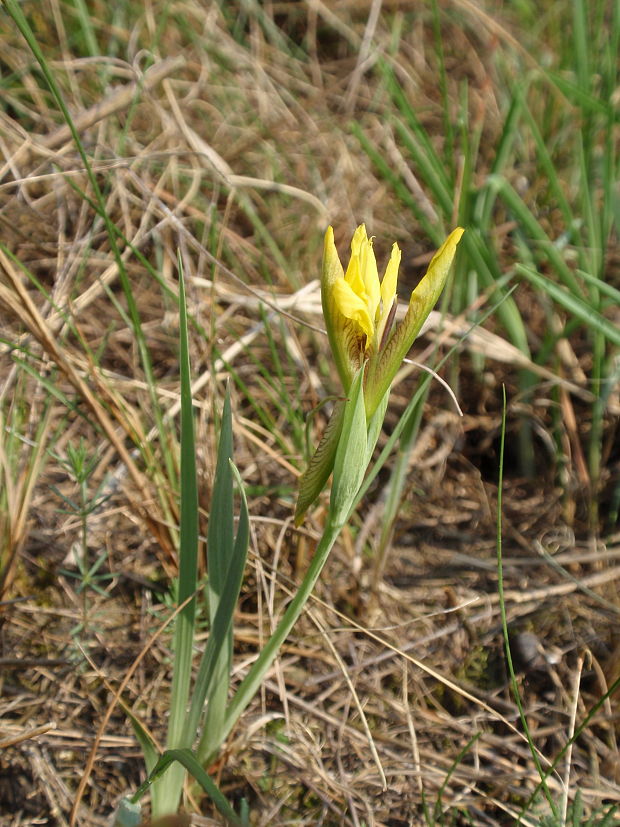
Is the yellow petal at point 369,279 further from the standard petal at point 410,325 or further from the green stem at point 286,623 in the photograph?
the green stem at point 286,623

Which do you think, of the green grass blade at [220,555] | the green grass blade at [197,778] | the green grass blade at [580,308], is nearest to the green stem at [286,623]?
the green grass blade at [220,555]

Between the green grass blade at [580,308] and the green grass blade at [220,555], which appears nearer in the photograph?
the green grass blade at [220,555]

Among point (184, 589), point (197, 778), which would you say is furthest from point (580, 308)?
point (197, 778)

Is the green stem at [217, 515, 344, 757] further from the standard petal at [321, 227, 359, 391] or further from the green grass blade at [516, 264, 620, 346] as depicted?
the green grass blade at [516, 264, 620, 346]

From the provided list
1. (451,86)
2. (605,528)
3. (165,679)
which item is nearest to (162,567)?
(165,679)

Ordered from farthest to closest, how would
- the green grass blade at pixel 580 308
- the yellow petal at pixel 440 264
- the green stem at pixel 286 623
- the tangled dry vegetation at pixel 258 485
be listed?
the green grass blade at pixel 580 308 < the tangled dry vegetation at pixel 258 485 < the green stem at pixel 286 623 < the yellow petal at pixel 440 264

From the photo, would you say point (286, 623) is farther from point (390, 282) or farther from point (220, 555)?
point (390, 282)
